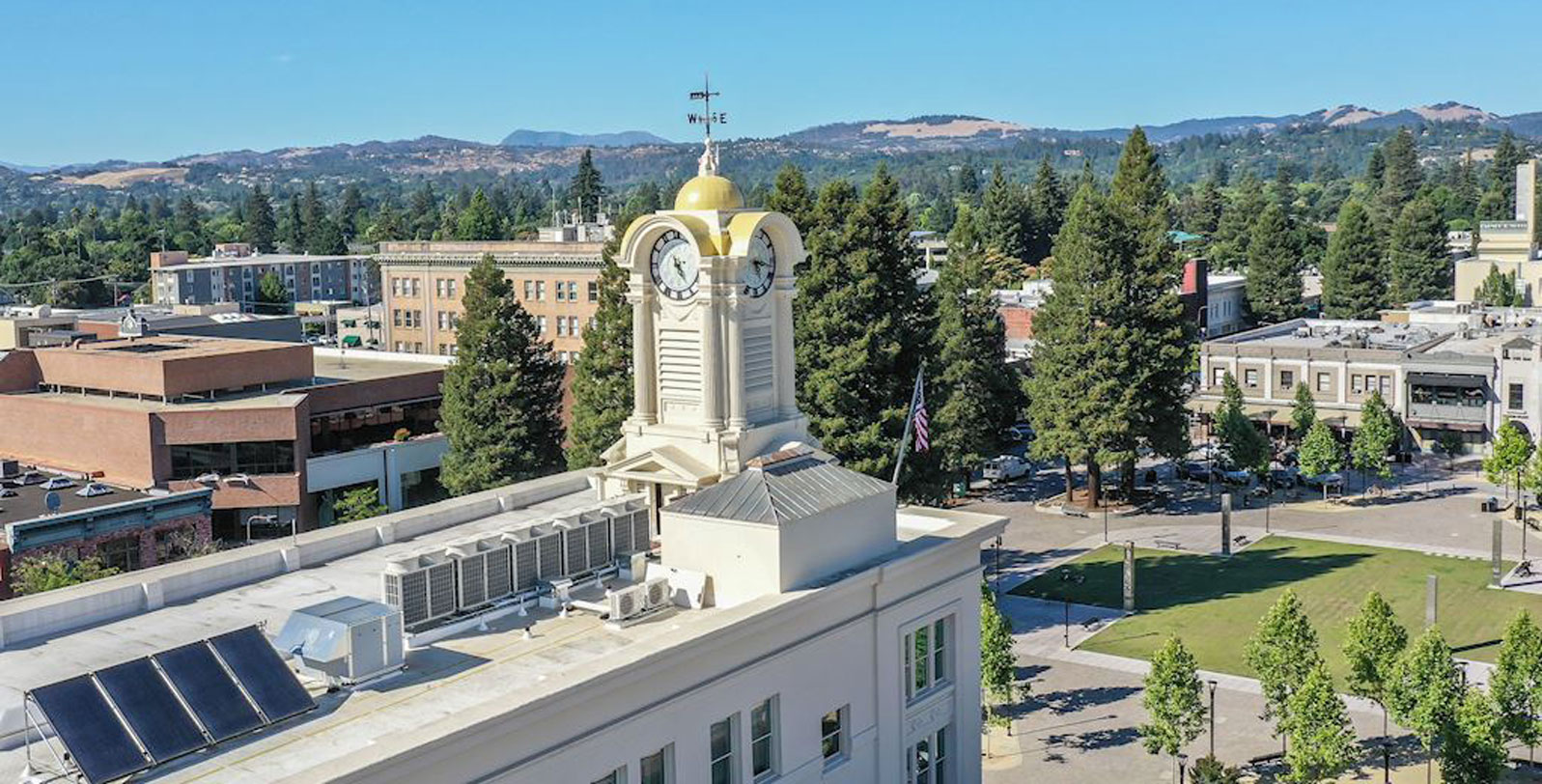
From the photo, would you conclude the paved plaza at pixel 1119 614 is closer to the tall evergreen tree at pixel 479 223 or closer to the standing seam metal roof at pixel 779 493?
the standing seam metal roof at pixel 779 493

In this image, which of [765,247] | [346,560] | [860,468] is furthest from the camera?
[860,468]

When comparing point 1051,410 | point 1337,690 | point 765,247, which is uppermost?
point 765,247

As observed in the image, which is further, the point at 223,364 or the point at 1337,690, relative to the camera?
the point at 223,364

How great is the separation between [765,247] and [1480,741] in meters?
19.0

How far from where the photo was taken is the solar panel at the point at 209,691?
16.8 m

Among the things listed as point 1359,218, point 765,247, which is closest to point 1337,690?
point 765,247

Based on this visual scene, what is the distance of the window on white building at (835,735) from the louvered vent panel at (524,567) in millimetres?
4969

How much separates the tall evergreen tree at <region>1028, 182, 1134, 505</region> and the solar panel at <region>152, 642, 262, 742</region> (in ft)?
171

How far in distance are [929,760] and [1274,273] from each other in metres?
97.5

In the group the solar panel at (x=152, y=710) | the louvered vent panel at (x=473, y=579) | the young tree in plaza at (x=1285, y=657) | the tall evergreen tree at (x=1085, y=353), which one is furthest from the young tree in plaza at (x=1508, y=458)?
the solar panel at (x=152, y=710)

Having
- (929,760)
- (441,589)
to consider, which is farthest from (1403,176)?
(441,589)

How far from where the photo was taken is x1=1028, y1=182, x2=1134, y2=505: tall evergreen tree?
66.1m

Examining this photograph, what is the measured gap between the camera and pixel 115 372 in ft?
194

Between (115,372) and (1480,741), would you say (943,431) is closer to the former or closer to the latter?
(1480,741)
